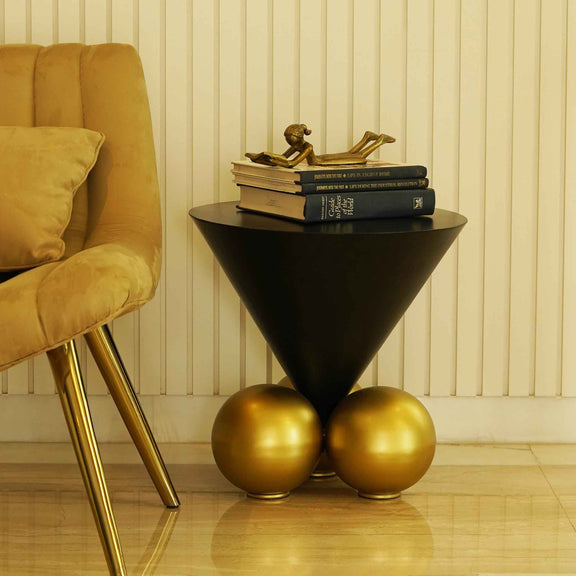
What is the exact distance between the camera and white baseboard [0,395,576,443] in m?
2.28

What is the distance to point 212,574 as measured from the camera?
1.59 m

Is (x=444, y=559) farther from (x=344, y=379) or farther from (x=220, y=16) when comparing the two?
(x=220, y=16)

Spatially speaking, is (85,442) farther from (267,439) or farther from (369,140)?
(369,140)

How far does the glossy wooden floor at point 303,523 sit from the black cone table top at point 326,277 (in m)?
0.28

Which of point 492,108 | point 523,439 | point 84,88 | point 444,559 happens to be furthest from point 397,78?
point 444,559

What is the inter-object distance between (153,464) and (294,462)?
281 millimetres

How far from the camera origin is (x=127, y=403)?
1840 mm

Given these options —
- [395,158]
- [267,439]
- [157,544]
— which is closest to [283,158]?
[395,158]

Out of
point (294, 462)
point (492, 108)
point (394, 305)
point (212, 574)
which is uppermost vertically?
point (492, 108)

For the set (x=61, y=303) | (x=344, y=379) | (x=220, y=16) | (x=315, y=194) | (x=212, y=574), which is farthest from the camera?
(x=220, y=16)

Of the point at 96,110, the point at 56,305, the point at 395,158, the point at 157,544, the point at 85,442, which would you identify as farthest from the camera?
the point at 395,158

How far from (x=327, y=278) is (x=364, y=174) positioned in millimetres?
242

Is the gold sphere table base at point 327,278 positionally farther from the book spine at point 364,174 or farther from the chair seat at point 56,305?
the chair seat at point 56,305

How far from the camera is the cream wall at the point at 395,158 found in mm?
2189
